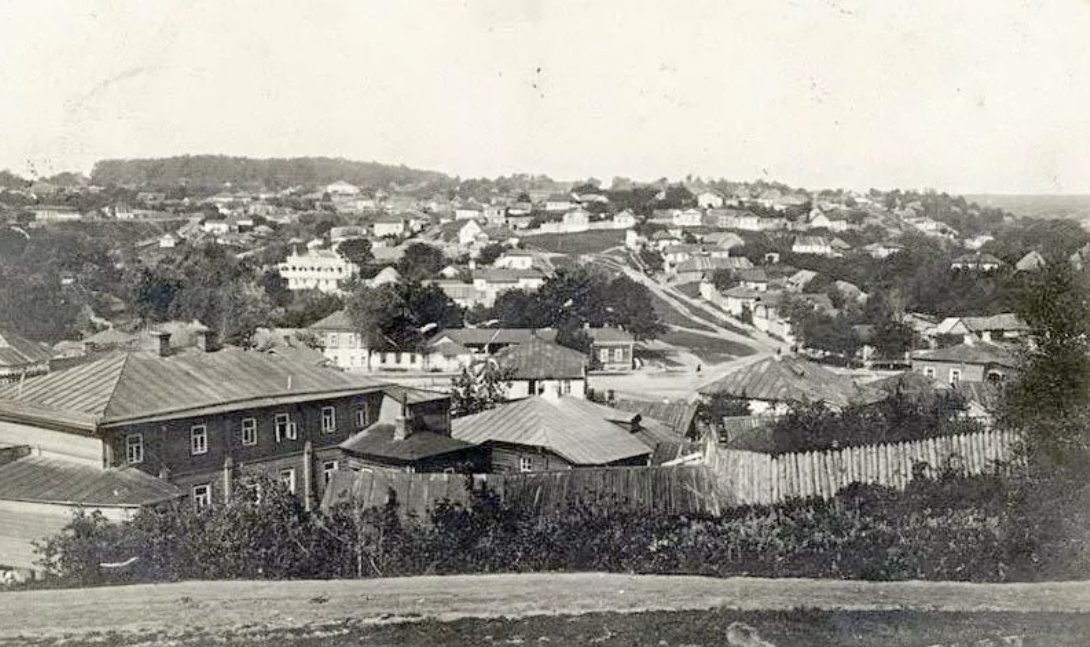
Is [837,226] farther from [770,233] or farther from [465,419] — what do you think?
[465,419]

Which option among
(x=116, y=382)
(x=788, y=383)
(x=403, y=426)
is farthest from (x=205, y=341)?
(x=788, y=383)

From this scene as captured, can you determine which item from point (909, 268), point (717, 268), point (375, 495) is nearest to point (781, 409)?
point (909, 268)

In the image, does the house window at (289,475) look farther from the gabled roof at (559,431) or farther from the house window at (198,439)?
the gabled roof at (559,431)

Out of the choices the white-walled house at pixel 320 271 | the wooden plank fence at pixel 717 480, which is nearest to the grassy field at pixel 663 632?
the wooden plank fence at pixel 717 480

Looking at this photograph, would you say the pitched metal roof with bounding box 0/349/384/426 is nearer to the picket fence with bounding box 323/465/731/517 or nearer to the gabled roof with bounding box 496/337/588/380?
the picket fence with bounding box 323/465/731/517

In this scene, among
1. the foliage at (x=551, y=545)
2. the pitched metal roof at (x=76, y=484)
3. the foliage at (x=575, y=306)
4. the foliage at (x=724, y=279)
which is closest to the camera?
the foliage at (x=551, y=545)

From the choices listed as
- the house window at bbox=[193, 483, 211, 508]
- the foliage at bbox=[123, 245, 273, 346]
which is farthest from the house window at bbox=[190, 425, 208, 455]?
the foliage at bbox=[123, 245, 273, 346]
